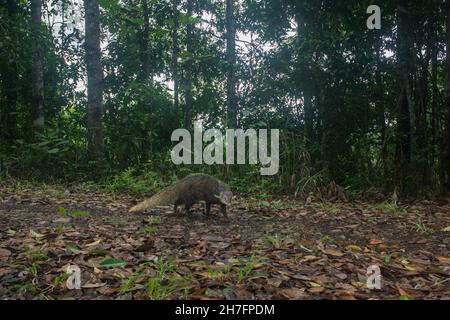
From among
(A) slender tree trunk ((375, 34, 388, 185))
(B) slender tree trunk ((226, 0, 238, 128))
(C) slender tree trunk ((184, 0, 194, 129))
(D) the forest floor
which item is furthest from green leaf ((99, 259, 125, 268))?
(C) slender tree trunk ((184, 0, 194, 129))

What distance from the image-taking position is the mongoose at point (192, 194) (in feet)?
17.6

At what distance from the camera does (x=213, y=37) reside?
42.2 feet

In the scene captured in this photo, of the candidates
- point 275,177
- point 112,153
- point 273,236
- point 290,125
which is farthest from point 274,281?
point 112,153

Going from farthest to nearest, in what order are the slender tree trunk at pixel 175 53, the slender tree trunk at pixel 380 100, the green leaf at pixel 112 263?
the slender tree trunk at pixel 175 53 < the slender tree trunk at pixel 380 100 < the green leaf at pixel 112 263

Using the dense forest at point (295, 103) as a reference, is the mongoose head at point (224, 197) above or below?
below

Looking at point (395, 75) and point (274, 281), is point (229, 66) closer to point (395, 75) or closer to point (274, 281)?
point (395, 75)

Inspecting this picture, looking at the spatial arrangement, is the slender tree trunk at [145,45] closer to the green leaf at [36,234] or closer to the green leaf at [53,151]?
the green leaf at [53,151]

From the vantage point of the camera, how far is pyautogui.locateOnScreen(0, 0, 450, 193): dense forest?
7648 millimetres

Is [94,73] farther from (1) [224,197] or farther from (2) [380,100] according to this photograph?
(2) [380,100]

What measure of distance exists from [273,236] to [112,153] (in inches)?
241

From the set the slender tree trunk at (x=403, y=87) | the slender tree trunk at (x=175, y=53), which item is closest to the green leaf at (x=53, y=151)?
the slender tree trunk at (x=175, y=53)

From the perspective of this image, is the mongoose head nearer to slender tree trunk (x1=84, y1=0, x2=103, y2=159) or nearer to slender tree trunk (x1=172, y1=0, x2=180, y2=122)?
slender tree trunk (x1=84, y1=0, x2=103, y2=159)

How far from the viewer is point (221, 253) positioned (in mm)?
3531

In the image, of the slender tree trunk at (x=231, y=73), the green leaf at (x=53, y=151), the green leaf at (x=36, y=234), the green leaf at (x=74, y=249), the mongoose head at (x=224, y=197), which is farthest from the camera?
the slender tree trunk at (x=231, y=73)
